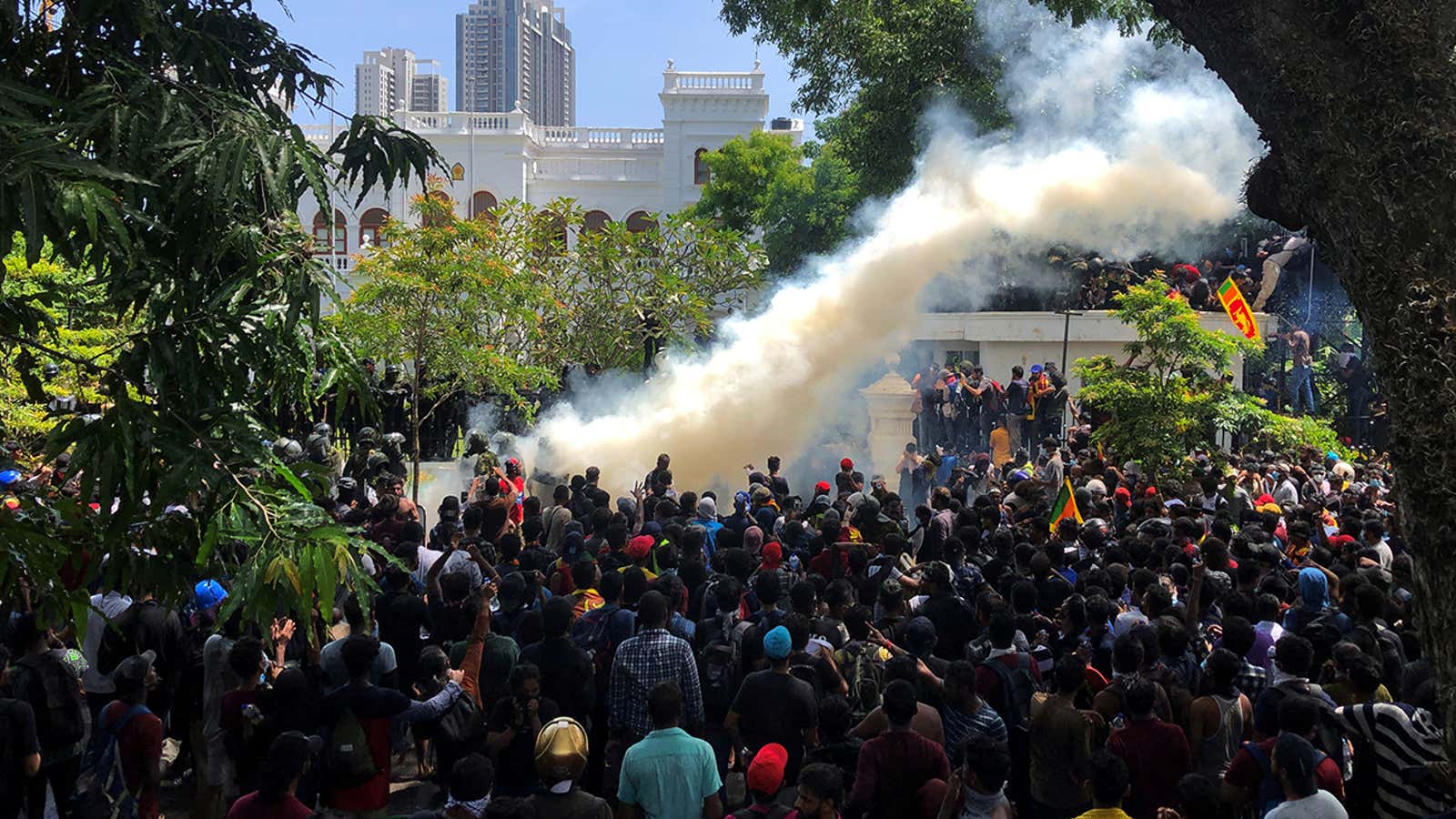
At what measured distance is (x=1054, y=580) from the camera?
8.65 metres

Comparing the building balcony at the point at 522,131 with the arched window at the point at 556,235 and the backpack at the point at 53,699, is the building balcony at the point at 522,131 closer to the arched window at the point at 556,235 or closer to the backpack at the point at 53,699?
the arched window at the point at 556,235

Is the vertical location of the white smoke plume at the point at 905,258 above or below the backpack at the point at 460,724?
above

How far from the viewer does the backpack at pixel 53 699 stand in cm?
677

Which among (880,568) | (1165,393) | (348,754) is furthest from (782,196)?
(348,754)

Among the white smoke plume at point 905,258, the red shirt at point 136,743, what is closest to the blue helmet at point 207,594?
the red shirt at point 136,743

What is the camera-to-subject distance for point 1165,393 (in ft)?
52.6

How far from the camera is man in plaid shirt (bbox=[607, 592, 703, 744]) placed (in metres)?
7.06

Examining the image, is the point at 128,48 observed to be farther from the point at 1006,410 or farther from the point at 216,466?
the point at 1006,410

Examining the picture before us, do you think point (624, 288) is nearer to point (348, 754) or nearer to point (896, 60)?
point (896, 60)

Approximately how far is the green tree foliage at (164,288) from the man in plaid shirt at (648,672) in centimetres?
236

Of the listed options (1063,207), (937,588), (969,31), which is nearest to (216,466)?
(937,588)

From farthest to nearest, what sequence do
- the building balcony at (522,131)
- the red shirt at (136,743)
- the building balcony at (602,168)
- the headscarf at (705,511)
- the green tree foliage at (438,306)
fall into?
the building balcony at (602,168) → the building balcony at (522,131) → the green tree foliage at (438,306) → the headscarf at (705,511) → the red shirt at (136,743)

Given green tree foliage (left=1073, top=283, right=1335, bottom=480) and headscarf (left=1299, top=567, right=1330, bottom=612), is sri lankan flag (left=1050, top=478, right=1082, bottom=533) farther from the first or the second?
green tree foliage (left=1073, top=283, right=1335, bottom=480)

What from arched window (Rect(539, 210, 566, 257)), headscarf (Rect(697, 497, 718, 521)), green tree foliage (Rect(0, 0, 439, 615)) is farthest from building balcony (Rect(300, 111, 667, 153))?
green tree foliage (Rect(0, 0, 439, 615))
